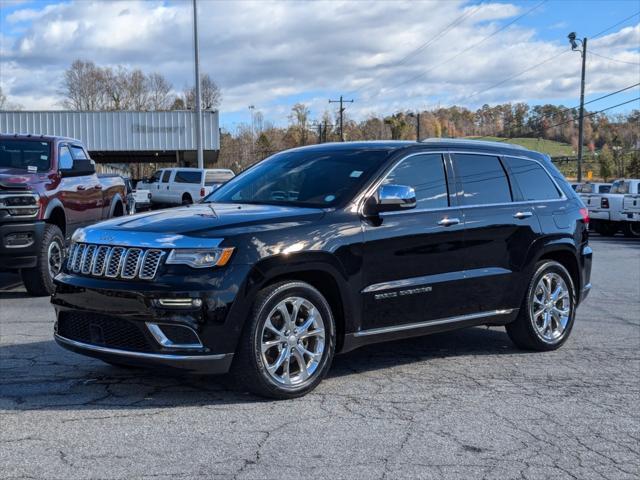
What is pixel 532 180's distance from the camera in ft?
23.3

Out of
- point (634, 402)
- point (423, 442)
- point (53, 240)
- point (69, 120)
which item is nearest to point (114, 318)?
point (423, 442)

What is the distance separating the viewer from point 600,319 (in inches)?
345

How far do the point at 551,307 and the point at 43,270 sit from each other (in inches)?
247

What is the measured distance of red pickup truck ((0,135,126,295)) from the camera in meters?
9.24

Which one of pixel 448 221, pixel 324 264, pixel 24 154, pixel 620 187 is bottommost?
pixel 324 264

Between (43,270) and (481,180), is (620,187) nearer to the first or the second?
(481,180)

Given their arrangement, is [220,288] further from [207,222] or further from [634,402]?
[634,402]

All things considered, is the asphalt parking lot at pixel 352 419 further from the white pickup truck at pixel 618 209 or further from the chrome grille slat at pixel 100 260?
the white pickup truck at pixel 618 209

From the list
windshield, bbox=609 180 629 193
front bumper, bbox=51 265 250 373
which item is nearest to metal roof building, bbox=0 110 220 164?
windshield, bbox=609 180 629 193

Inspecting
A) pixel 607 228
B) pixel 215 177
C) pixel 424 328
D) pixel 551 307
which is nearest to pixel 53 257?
pixel 424 328

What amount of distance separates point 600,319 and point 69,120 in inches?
1491

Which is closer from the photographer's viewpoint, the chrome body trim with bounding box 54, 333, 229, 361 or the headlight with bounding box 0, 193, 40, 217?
the chrome body trim with bounding box 54, 333, 229, 361

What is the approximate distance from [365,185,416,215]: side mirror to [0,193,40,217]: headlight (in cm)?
550

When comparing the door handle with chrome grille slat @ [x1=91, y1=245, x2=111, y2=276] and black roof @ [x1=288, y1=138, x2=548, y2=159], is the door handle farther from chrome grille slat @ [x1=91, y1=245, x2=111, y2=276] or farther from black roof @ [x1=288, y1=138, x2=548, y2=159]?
chrome grille slat @ [x1=91, y1=245, x2=111, y2=276]
